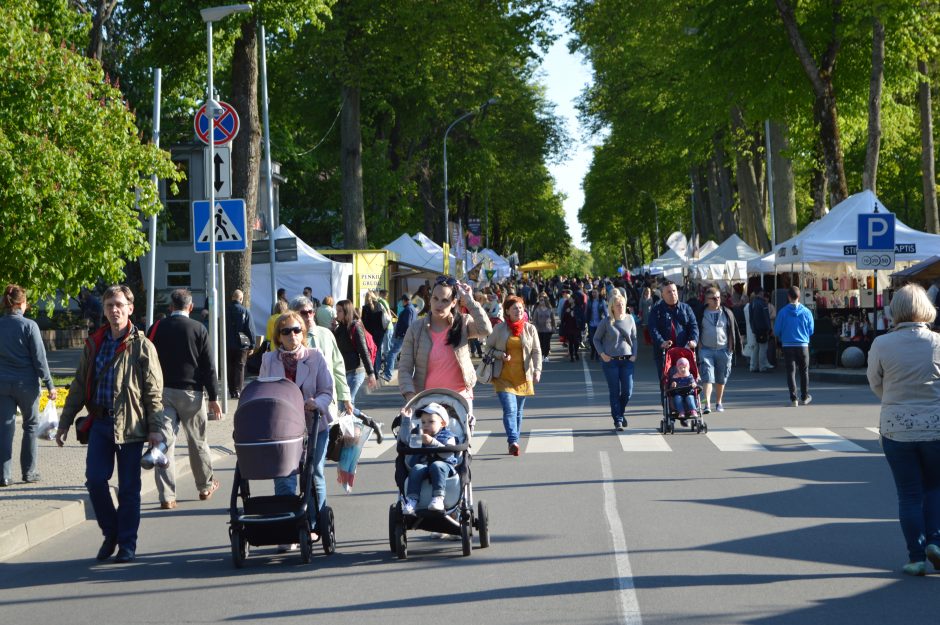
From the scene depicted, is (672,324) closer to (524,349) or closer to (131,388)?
(524,349)

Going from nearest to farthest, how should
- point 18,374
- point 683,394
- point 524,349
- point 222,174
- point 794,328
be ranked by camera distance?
point 18,374, point 524,349, point 683,394, point 222,174, point 794,328

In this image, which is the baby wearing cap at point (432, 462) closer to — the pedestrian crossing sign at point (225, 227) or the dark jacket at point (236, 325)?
the pedestrian crossing sign at point (225, 227)

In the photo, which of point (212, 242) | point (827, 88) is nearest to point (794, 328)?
point (212, 242)

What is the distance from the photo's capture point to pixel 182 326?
10695 millimetres

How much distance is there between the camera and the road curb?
9.11 meters

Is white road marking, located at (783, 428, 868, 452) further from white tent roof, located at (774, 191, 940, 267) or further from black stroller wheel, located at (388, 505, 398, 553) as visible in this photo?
white tent roof, located at (774, 191, 940, 267)

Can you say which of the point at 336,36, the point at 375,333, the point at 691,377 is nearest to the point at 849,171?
the point at 336,36

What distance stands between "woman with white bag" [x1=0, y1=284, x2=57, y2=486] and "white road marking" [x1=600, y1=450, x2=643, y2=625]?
511 centimetres

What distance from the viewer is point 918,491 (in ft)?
25.3

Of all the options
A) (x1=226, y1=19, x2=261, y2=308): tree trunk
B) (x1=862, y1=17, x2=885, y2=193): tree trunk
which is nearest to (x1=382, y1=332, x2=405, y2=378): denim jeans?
(x1=226, y1=19, x2=261, y2=308): tree trunk

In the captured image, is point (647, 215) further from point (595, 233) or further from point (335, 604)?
point (335, 604)

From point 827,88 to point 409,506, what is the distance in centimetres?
2436

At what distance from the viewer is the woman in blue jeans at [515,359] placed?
47.6ft

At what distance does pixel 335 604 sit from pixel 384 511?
349cm
